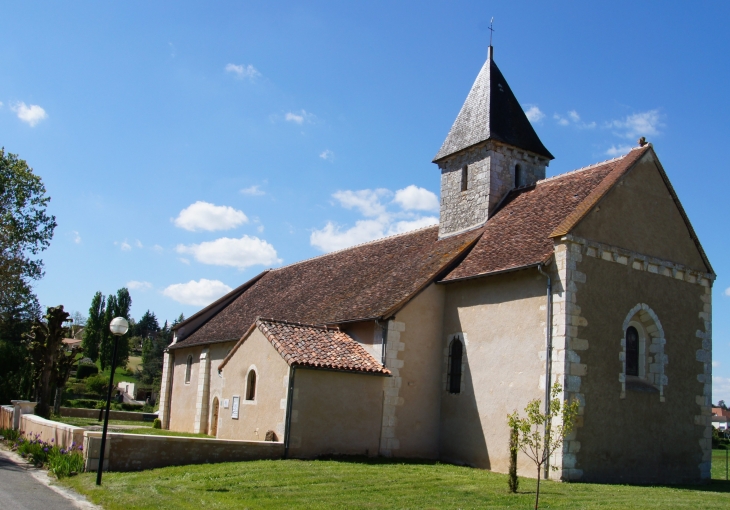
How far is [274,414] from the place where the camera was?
1756cm

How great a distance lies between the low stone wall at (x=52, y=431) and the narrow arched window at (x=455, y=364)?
389 inches

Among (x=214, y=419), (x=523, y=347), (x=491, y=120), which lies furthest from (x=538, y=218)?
(x=214, y=419)

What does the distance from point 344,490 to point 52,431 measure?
30.5 ft

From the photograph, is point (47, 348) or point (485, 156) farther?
point (47, 348)

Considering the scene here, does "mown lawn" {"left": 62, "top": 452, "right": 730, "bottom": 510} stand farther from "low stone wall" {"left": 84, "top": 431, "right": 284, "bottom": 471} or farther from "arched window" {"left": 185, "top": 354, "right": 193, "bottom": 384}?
"arched window" {"left": 185, "top": 354, "right": 193, "bottom": 384}

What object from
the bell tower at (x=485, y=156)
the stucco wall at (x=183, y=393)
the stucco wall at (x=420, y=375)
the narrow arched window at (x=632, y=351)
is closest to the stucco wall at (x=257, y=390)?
the stucco wall at (x=420, y=375)

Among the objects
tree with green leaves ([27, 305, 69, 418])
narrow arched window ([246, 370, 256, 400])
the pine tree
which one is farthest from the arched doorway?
the pine tree

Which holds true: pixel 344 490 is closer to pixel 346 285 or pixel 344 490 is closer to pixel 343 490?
pixel 343 490

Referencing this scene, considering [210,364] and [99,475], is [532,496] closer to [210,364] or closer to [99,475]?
[99,475]

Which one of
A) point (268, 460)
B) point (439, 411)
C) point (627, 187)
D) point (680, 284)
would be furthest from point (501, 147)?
point (268, 460)

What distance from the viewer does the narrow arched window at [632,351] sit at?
1712cm

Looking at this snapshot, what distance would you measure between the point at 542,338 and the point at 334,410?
577 cm

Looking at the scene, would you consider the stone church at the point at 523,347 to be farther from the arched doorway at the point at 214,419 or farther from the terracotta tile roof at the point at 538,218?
the arched doorway at the point at 214,419

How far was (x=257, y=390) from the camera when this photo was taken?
18656mm
